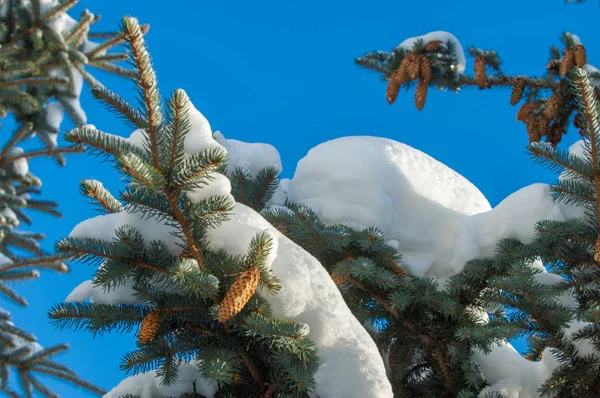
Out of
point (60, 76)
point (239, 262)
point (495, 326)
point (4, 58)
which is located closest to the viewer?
point (239, 262)

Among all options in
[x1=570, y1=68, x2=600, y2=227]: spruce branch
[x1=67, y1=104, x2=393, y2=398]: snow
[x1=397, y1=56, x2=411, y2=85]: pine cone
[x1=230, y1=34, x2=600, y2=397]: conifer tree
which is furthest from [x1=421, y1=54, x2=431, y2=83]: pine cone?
[x1=67, y1=104, x2=393, y2=398]: snow

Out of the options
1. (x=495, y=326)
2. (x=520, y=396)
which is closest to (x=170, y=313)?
(x=495, y=326)

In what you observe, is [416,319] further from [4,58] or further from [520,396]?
[4,58]

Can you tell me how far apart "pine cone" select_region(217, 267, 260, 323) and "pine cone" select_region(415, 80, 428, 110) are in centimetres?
312

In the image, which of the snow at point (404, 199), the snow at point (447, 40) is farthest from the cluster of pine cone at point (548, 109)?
the snow at point (404, 199)

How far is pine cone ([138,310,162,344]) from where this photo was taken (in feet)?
5.39

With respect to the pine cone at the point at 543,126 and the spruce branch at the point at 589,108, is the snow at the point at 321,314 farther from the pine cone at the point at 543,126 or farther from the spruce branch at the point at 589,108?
the pine cone at the point at 543,126

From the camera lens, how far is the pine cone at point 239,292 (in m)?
1.53

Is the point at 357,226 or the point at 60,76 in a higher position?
the point at 60,76

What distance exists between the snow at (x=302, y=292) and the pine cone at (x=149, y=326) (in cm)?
18

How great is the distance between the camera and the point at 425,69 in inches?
171

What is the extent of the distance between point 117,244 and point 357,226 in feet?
5.24

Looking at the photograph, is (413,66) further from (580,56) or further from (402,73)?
(580,56)

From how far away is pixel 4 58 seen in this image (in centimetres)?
411
